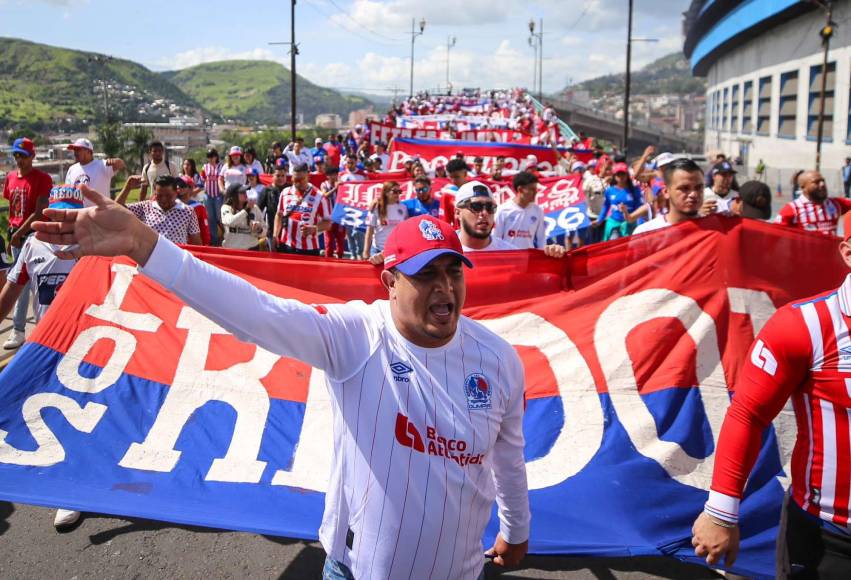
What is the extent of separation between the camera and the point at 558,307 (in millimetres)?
4715

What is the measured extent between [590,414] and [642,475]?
484 mm

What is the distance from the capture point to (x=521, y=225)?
7176mm

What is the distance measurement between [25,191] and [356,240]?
5.25m

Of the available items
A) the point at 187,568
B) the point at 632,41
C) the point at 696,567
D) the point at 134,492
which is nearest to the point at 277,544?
the point at 187,568

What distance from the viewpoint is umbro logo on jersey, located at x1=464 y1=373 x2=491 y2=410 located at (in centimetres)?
230

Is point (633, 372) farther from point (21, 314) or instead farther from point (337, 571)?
point (21, 314)

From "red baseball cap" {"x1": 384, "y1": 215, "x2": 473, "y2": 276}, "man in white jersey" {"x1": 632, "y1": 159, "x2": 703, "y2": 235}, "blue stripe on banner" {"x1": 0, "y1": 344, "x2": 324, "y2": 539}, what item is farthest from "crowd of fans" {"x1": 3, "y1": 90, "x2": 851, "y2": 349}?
"red baseball cap" {"x1": 384, "y1": 215, "x2": 473, "y2": 276}

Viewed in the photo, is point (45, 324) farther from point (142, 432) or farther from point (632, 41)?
point (632, 41)

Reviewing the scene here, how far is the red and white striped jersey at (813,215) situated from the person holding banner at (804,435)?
458 centimetres

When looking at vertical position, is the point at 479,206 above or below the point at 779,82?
below

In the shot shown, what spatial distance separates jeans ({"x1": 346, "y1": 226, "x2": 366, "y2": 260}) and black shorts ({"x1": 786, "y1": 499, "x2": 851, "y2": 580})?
9981 mm

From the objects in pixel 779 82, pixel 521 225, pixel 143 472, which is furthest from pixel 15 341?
pixel 779 82

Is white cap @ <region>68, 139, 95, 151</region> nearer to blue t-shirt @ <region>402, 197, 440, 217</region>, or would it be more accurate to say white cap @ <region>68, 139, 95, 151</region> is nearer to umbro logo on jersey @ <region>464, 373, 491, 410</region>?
blue t-shirt @ <region>402, 197, 440, 217</region>

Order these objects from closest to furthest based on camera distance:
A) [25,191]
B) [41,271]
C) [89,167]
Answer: [41,271] → [25,191] → [89,167]
